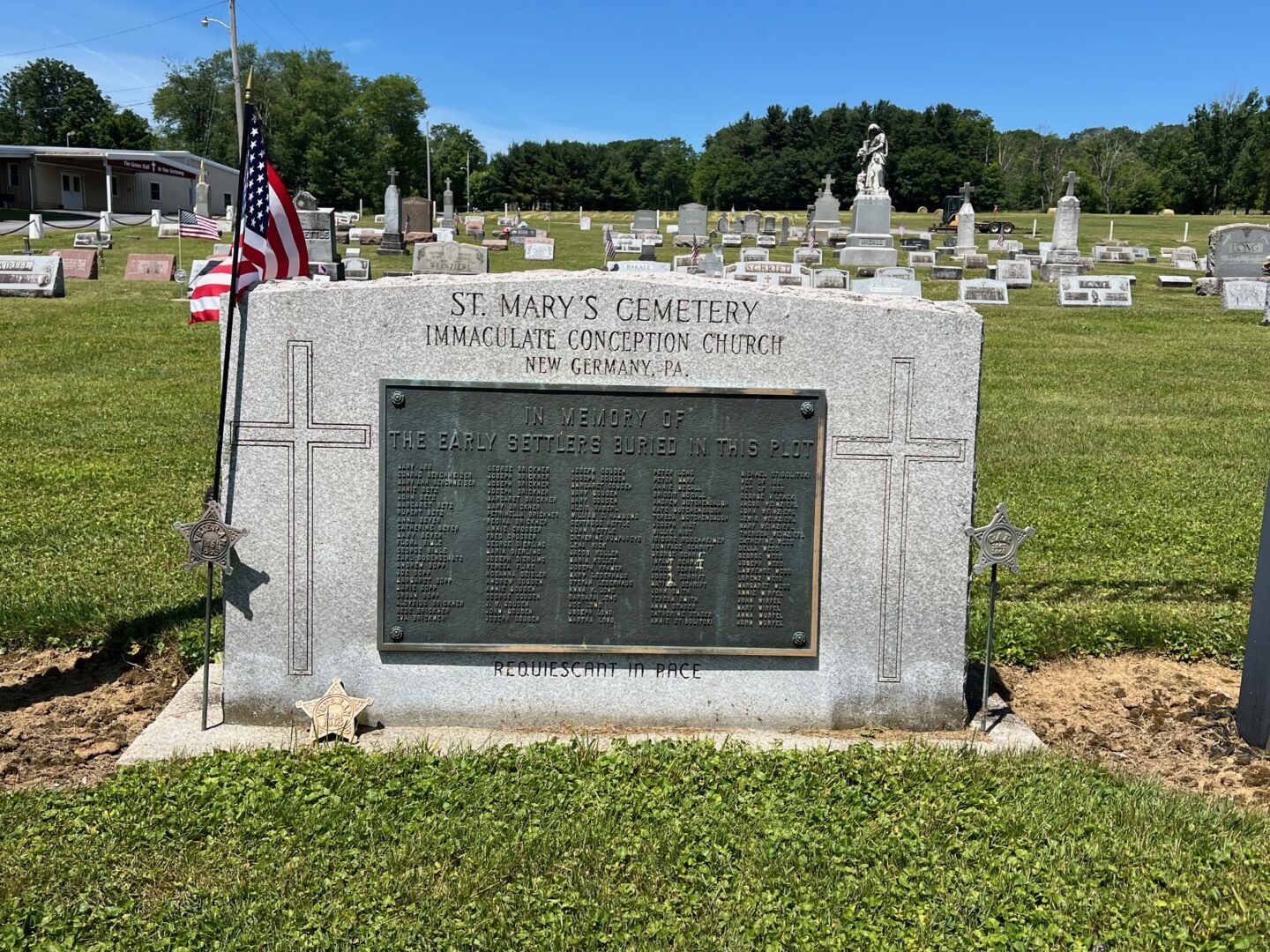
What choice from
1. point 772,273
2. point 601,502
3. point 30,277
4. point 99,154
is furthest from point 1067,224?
point 99,154

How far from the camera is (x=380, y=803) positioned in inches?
172

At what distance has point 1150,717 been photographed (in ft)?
18.5

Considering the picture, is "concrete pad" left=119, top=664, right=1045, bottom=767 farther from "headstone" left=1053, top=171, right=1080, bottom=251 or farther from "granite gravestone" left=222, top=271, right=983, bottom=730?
"headstone" left=1053, top=171, right=1080, bottom=251

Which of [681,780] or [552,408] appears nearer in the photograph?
[681,780]

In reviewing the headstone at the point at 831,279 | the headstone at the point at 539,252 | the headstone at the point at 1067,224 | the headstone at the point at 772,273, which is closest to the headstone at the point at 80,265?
the headstone at the point at 539,252

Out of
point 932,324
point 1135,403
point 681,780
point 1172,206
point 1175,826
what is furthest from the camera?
point 1172,206

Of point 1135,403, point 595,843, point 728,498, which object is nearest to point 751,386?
point 728,498

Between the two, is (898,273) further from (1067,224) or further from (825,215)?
(825,215)

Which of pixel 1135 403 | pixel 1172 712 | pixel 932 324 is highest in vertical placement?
pixel 932 324

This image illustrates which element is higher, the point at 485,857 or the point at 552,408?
the point at 552,408

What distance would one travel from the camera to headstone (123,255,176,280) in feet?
86.5

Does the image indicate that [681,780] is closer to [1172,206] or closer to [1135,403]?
[1135,403]

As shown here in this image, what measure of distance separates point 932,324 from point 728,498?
1.19 meters

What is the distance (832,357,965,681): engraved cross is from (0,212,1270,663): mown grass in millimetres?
1585
